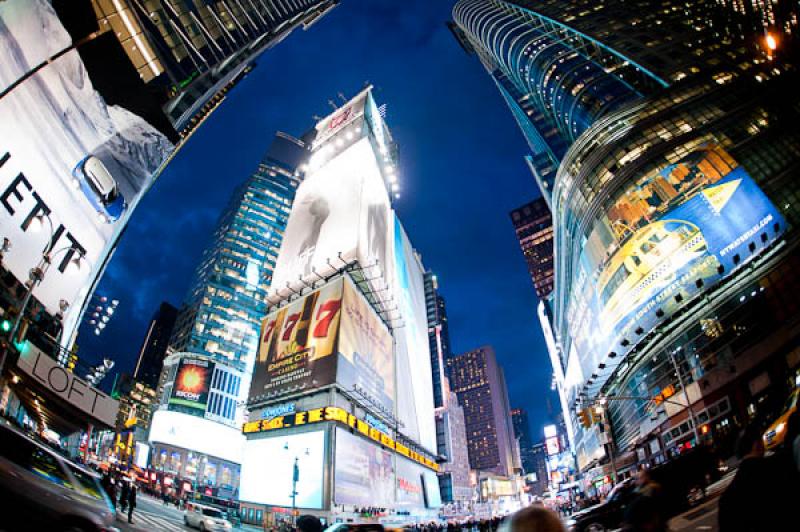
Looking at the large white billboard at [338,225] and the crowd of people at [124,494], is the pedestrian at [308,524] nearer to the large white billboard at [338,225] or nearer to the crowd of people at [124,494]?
the crowd of people at [124,494]

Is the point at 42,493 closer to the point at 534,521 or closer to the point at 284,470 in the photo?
the point at 534,521

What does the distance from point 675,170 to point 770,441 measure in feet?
115

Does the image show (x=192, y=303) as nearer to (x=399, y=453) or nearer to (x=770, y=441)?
(x=399, y=453)

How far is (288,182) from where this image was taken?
438 ft

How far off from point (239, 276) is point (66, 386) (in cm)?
9005

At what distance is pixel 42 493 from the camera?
15.1 ft

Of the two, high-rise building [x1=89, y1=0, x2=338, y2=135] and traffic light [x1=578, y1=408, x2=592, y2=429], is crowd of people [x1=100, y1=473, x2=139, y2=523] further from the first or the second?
high-rise building [x1=89, y1=0, x2=338, y2=135]

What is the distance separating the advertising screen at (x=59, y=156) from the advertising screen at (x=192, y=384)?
57121mm

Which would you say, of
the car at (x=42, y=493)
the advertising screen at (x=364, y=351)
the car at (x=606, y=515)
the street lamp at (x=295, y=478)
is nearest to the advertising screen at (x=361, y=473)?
the street lamp at (x=295, y=478)

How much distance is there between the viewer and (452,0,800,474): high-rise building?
28.3m

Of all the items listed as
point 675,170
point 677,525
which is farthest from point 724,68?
point 677,525

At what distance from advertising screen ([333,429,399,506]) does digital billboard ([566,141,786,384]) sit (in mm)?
28620

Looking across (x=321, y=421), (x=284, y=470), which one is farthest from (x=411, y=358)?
(x=284, y=470)

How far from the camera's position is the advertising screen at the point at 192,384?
250 feet
